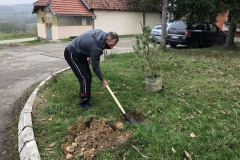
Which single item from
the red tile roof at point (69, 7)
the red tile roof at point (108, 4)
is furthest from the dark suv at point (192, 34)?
the red tile roof at point (108, 4)

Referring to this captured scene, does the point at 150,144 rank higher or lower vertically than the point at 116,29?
lower

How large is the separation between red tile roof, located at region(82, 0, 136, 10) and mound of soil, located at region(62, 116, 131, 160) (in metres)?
18.4

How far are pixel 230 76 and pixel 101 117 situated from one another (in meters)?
3.93

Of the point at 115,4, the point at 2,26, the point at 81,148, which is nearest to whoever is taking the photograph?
the point at 81,148

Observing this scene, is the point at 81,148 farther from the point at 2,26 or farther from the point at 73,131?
→ the point at 2,26

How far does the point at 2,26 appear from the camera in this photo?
54.5m

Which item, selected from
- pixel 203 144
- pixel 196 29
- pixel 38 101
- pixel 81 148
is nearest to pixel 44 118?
pixel 38 101

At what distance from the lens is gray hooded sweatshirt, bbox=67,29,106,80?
3629 millimetres

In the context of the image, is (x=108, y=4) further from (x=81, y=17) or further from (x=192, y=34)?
(x=192, y=34)

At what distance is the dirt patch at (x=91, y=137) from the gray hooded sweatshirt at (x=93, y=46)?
835 mm

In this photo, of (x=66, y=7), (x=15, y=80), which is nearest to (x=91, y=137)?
(x=15, y=80)

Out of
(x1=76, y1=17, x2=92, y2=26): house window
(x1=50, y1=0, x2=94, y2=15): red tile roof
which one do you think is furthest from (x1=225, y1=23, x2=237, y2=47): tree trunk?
(x1=76, y1=17, x2=92, y2=26): house window

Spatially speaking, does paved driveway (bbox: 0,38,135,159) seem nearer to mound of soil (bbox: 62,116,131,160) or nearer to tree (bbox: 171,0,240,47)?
mound of soil (bbox: 62,116,131,160)

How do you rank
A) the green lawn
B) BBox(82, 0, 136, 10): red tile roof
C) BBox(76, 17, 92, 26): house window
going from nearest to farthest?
the green lawn
BBox(76, 17, 92, 26): house window
BBox(82, 0, 136, 10): red tile roof
